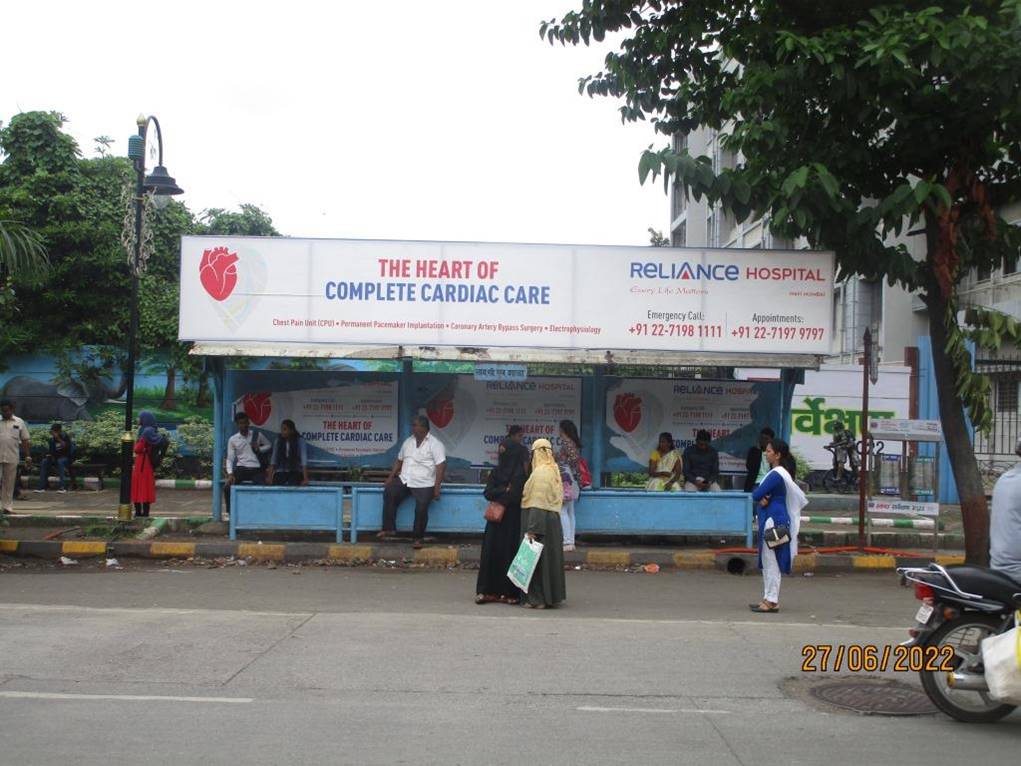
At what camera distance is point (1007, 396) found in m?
20.9

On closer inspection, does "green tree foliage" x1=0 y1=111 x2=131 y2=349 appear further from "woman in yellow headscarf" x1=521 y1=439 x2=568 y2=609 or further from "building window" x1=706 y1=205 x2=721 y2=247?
"building window" x1=706 y1=205 x2=721 y2=247

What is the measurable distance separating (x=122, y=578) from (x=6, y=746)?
20.8ft

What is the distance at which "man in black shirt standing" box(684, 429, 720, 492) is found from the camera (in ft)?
46.3

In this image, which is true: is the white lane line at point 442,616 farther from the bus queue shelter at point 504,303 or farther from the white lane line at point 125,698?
the bus queue shelter at point 504,303

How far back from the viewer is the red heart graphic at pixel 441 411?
48.4ft

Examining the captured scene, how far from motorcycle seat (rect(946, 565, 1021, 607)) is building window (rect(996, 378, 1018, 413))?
14775 millimetres

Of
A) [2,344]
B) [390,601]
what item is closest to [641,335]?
[390,601]

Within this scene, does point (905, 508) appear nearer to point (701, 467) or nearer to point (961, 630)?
point (701, 467)

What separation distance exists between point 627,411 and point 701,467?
4.53 ft

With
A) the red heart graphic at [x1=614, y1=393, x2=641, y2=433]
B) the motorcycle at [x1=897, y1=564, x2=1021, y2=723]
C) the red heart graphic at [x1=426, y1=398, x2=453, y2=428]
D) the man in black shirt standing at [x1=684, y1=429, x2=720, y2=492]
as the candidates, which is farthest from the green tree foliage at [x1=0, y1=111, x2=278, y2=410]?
the motorcycle at [x1=897, y1=564, x2=1021, y2=723]

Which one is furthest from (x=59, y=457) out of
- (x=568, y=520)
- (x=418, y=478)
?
(x=568, y=520)

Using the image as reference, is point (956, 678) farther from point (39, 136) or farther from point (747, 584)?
point (39, 136)

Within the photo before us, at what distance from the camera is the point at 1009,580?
6203 millimetres

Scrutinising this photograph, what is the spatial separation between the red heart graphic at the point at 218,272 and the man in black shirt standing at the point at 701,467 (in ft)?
21.8
